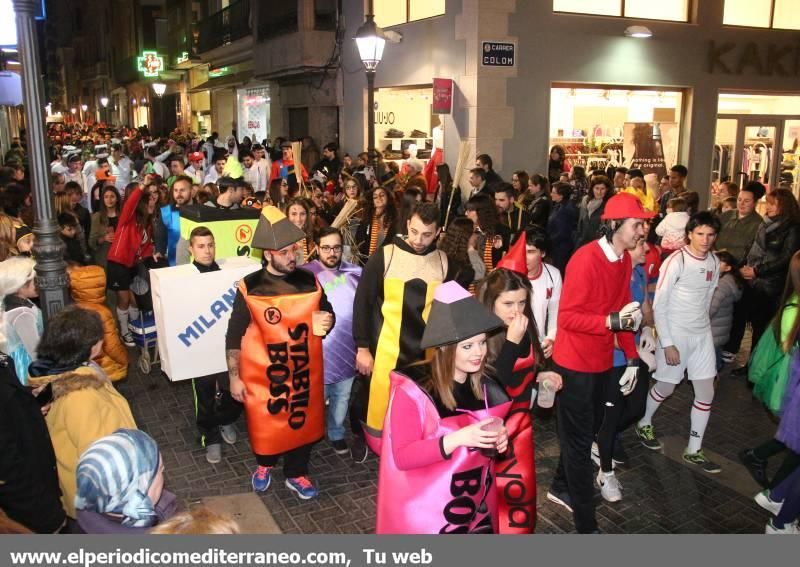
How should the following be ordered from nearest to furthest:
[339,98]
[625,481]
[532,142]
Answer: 1. [625,481]
2. [532,142]
3. [339,98]

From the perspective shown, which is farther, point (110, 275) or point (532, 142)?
point (532, 142)

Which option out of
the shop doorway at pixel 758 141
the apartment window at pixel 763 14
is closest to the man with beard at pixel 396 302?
the shop doorway at pixel 758 141

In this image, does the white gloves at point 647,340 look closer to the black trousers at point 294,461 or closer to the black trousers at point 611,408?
the black trousers at point 611,408

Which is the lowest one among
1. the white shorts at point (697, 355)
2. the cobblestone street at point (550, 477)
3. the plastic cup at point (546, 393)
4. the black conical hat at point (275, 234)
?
the cobblestone street at point (550, 477)

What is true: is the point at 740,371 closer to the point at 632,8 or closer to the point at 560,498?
the point at 560,498

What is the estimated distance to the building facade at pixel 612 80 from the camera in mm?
13703

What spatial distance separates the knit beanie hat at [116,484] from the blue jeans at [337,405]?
3.18 metres

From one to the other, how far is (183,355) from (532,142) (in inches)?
407

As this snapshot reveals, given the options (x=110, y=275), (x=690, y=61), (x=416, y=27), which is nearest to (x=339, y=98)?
(x=416, y=27)

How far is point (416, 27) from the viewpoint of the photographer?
15336 mm

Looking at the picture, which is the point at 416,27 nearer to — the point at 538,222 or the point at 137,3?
the point at 538,222

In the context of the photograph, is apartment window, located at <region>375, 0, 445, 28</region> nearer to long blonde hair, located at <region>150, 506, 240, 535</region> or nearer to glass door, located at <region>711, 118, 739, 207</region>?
glass door, located at <region>711, 118, 739, 207</region>

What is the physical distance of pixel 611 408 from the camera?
15.9 feet

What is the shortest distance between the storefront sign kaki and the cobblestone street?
11.2m
